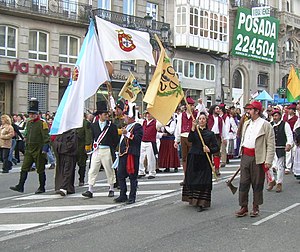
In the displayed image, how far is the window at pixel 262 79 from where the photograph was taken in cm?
4469

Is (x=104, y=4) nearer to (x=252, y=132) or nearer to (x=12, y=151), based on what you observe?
(x=12, y=151)

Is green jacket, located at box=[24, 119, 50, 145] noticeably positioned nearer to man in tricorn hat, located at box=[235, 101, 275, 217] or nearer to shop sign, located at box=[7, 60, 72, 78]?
man in tricorn hat, located at box=[235, 101, 275, 217]

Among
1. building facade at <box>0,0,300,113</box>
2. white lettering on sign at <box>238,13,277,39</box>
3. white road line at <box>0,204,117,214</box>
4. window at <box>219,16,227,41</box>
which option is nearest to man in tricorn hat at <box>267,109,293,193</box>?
white road line at <box>0,204,117,214</box>

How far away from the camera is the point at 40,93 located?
2928 cm

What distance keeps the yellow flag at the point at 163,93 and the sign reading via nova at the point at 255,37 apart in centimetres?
3189

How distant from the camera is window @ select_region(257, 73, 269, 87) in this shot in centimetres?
4469

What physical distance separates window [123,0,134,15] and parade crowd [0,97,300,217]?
1916cm

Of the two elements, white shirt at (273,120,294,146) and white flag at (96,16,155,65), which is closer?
white flag at (96,16,155,65)

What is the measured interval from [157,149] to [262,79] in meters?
31.5

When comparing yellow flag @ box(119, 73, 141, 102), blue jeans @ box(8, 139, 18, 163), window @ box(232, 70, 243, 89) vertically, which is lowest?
blue jeans @ box(8, 139, 18, 163)

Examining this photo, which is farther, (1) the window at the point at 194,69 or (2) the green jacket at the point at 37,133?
(1) the window at the point at 194,69

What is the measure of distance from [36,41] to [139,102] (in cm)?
811

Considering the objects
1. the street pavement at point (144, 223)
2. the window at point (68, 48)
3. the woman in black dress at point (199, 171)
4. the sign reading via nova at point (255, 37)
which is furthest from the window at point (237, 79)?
the woman in black dress at point (199, 171)

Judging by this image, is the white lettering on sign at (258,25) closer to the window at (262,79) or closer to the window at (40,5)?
the window at (262,79)
